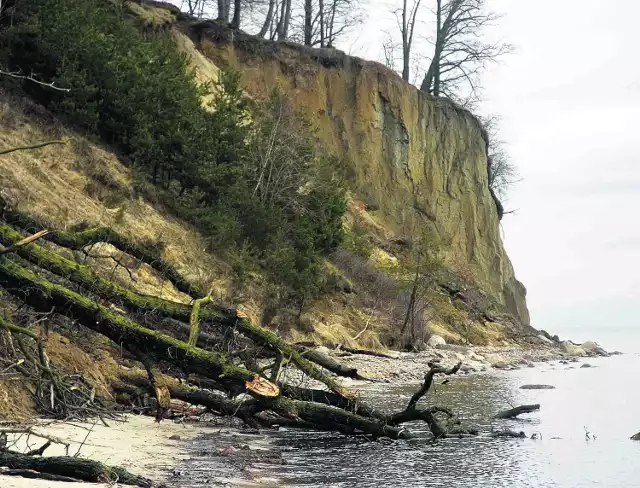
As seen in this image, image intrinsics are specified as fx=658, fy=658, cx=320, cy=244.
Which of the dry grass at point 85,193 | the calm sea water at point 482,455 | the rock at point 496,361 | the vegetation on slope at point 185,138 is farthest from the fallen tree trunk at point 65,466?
the rock at point 496,361

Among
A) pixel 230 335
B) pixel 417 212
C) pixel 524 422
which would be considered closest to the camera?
pixel 230 335

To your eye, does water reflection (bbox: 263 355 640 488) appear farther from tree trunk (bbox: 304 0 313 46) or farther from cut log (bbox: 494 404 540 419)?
tree trunk (bbox: 304 0 313 46)

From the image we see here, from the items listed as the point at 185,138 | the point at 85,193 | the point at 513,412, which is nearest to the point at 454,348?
the point at 185,138

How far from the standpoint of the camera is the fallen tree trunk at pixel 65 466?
4195 mm

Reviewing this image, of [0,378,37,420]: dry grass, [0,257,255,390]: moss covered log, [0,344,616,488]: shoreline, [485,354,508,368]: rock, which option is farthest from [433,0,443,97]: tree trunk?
[0,378,37,420]: dry grass

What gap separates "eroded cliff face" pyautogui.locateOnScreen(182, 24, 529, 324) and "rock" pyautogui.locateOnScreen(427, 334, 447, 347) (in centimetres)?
947

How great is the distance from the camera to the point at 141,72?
18359 millimetres

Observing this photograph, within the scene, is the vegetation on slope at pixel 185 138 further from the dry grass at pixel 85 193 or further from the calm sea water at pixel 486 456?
the calm sea water at pixel 486 456

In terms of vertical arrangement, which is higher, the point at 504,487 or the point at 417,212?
the point at 417,212

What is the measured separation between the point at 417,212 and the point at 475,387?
2273cm

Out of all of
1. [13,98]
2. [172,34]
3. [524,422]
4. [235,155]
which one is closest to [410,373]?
[524,422]

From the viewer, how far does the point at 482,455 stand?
7.28 m

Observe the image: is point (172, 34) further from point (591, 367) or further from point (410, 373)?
point (591, 367)

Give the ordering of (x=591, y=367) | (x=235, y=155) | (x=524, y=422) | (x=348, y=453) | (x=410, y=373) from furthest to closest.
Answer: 1. (x=591, y=367)
2. (x=235, y=155)
3. (x=410, y=373)
4. (x=524, y=422)
5. (x=348, y=453)
